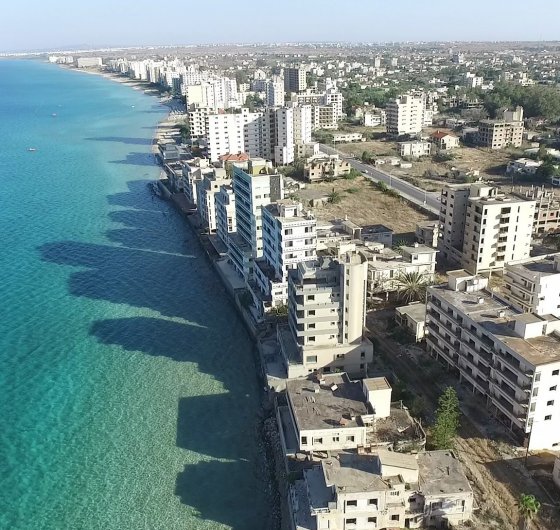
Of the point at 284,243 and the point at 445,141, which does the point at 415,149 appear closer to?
the point at 445,141

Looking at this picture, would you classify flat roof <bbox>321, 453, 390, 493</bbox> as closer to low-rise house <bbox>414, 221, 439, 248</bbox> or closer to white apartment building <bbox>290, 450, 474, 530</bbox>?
white apartment building <bbox>290, 450, 474, 530</bbox>

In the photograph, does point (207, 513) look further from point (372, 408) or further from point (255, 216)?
point (255, 216)

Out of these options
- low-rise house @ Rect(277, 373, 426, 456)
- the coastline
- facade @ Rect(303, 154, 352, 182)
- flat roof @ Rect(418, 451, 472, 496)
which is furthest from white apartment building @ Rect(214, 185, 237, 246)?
flat roof @ Rect(418, 451, 472, 496)

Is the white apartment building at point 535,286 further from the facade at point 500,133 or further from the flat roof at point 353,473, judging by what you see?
the facade at point 500,133

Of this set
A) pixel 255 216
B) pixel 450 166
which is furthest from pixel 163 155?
pixel 255 216

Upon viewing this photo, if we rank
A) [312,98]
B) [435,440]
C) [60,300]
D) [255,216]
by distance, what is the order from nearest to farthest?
[435,440]
[255,216]
[60,300]
[312,98]
